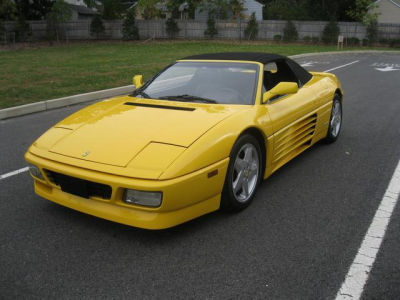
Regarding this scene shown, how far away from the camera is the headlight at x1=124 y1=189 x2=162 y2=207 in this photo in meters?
2.73

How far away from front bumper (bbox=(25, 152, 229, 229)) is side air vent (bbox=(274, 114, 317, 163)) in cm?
101

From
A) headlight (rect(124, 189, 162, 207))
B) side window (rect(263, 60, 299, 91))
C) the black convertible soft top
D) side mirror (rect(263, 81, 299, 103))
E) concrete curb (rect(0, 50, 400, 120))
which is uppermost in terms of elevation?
the black convertible soft top

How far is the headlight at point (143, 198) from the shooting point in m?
2.73

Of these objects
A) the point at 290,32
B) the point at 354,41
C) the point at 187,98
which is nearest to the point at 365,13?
the point at 354,41

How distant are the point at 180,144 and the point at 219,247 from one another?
0.79m

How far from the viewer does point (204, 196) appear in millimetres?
3002

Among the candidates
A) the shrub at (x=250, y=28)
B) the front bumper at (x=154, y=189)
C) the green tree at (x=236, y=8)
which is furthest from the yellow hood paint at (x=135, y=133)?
the green tree at (x=236, y=8)

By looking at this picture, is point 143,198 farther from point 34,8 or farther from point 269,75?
point 34,8

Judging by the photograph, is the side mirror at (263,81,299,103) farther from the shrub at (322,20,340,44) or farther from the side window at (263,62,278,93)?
the shrub at (322,20,340,44)

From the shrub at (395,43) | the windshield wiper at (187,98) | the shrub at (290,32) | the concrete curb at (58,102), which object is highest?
the shrub at (290,32)

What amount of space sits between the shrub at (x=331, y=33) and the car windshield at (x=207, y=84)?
30.7 meters

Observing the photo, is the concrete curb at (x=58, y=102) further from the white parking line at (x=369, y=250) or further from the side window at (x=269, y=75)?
the white parking line at (x=369, y=250)

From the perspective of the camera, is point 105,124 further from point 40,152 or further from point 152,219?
point 152,219

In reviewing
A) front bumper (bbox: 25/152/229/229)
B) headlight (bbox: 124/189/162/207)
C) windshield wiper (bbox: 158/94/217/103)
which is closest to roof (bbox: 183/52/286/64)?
windshield wiper (bbox: 158/94/217/103)
